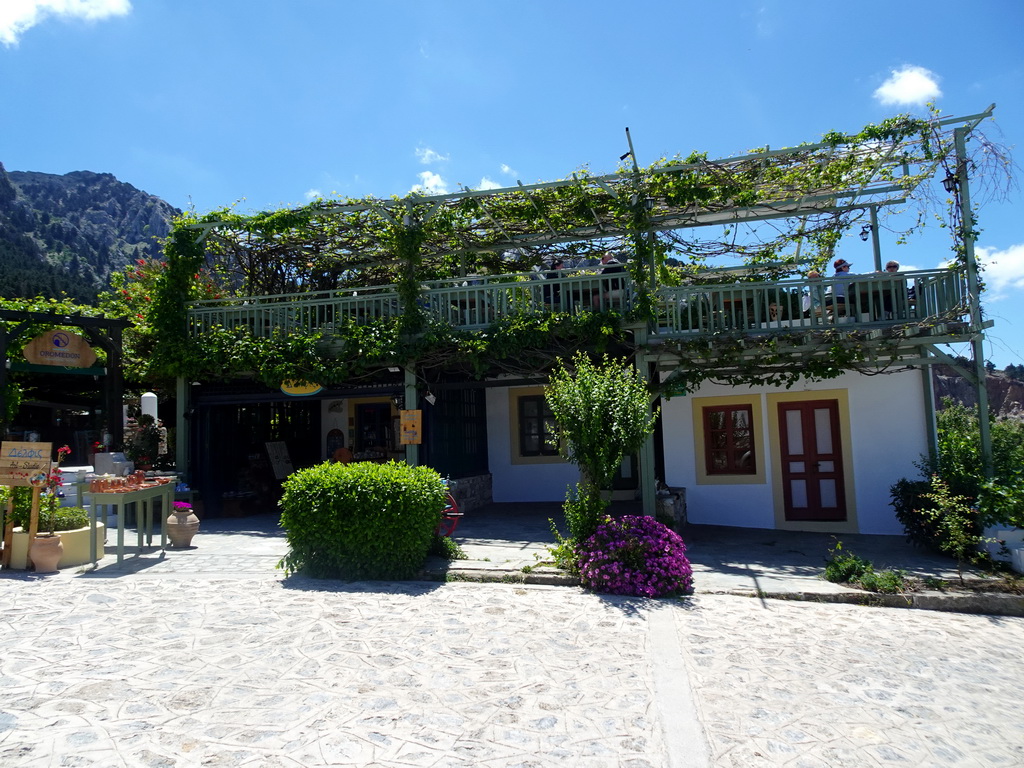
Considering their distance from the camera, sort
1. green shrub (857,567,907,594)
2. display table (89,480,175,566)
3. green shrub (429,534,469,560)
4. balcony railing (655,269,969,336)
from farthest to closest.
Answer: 1. balcony railing (655,269,969,336)
2. green shrub (429,534,469,560)
3. display table (89,480,175,566)
4. green shrub (857,567,907,594)

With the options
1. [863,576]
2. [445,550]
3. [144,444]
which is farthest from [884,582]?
[144,444]

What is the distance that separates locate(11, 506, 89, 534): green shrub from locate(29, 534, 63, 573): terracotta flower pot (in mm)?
288

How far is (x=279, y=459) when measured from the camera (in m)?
14.1

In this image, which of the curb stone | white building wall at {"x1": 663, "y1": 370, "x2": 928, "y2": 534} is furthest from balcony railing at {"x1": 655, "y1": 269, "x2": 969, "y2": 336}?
the curb stone

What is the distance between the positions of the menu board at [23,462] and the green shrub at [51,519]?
0.61m

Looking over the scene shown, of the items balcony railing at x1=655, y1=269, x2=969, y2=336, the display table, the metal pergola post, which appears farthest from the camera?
balcony railing at x1=655, y1=269, x2=969, y2=336

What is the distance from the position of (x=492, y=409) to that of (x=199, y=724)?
10.8 meters

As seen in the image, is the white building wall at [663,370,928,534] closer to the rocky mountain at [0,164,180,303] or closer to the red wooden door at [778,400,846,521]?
the red wooden door at [778,400,846,521]

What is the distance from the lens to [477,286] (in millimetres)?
11188

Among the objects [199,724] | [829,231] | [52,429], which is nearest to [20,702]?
[199,724]

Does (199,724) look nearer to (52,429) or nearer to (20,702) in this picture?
(20,702)

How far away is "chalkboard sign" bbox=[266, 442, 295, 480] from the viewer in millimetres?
13953

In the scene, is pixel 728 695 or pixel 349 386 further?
pixel 349 386

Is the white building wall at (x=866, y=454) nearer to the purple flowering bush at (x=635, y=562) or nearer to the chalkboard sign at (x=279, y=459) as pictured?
the purple flowering bush at (x=635, y=562)
